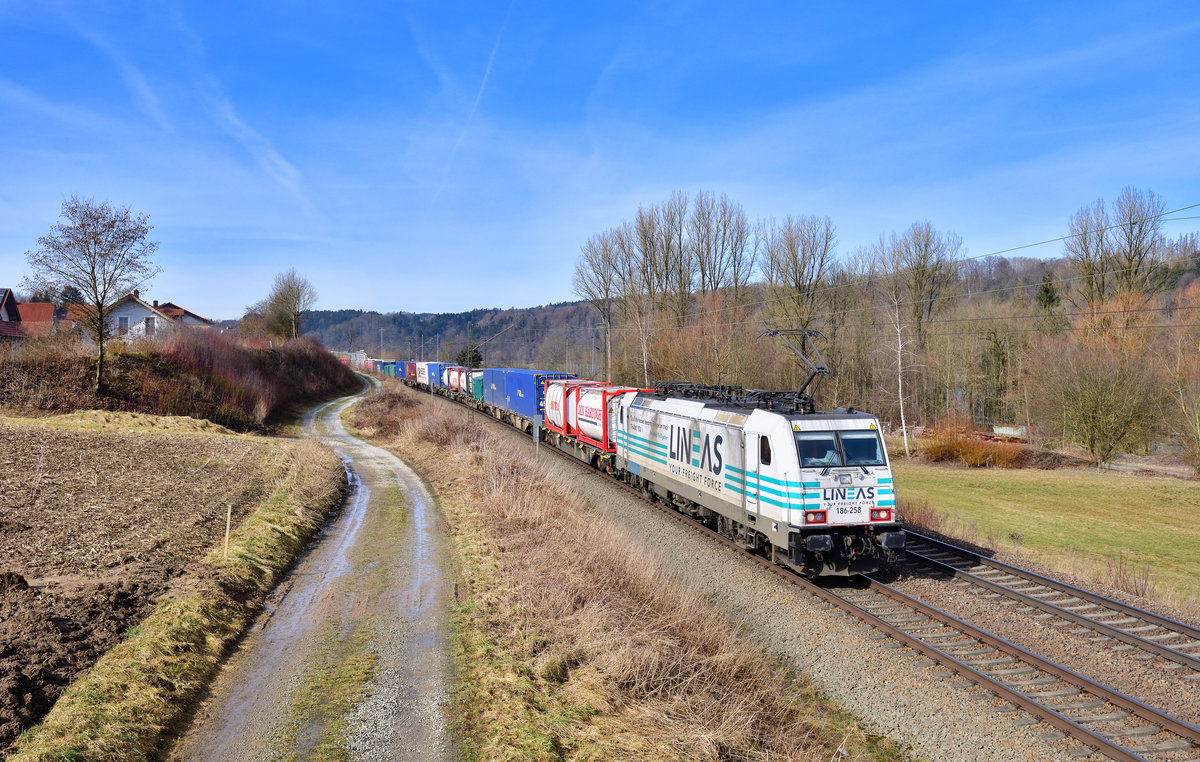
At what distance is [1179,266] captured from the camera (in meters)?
43.4

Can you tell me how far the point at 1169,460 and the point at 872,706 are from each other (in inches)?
1559

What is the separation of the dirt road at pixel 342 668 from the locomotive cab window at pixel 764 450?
633cm

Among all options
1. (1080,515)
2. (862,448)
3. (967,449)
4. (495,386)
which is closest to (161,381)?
(495,386)

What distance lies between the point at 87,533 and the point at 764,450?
1325cm

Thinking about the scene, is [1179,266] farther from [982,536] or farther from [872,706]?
[872,706]

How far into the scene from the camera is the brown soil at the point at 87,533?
767 cm

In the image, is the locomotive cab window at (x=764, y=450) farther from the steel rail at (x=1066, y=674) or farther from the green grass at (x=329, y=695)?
the green grass at (x=329, y=695)

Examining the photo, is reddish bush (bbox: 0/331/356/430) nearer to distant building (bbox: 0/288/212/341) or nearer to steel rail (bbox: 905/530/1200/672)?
distant building (bbox: 0/288/212/341)

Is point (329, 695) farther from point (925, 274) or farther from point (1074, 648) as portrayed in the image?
point (925, 274)

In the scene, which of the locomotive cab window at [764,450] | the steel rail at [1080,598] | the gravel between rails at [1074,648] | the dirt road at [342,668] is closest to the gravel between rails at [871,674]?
the gravel between rails at [1074,648]

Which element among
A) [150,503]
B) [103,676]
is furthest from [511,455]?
[103,676]

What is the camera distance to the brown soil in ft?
Answer: 25.2

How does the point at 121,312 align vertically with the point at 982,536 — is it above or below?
above

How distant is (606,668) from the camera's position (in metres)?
7.98
